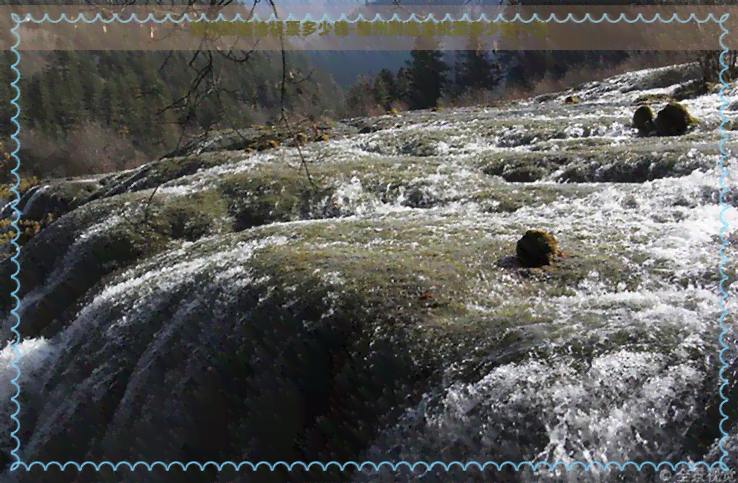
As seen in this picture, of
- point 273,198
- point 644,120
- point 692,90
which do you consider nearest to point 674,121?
point 644,120

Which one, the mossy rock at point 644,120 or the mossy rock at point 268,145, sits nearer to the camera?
the mossy rock at point 644,120

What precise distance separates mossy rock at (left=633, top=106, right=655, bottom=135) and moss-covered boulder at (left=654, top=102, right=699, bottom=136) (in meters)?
0.49

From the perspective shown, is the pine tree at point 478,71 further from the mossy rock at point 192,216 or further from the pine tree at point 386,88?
the mossy rock at point 192,216

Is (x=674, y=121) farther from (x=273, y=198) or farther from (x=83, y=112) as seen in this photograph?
(x=83, y=112)

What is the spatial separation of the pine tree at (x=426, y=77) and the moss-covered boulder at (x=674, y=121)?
169 feet

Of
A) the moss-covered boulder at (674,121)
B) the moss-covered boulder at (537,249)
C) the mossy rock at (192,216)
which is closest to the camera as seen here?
the moss-covered boulder at (537,249)

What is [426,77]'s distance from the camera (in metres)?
76.6

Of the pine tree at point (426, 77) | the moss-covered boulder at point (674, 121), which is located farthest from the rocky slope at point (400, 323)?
the pine tree at point (426, 77)

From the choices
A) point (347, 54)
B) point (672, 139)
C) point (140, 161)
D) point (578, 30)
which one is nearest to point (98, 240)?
point (672, 139)

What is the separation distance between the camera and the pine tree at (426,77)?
249ft

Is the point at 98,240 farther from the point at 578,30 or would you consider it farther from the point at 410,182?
the point at 578,30

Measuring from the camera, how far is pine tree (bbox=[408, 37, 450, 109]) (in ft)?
249

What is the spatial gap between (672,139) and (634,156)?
3.31 metres

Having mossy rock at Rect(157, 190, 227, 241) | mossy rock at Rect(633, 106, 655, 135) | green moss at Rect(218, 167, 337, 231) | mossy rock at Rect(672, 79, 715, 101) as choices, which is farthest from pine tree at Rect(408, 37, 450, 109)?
mossy rock at Rect(157, 190, 227, 241)
